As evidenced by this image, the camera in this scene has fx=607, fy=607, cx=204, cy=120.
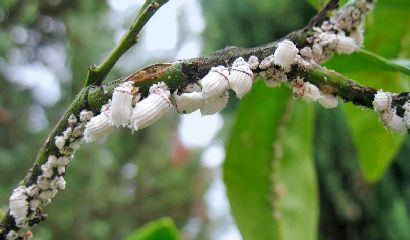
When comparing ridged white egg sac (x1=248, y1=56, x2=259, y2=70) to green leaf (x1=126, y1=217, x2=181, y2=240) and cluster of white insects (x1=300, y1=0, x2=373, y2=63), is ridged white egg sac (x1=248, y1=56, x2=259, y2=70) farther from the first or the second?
green leaf (x1=126, y1=217, x2=181, y2=240)

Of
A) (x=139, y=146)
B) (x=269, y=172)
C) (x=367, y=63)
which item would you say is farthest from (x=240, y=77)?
(x=139, y=146)

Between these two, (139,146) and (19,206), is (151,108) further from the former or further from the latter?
(139,146)

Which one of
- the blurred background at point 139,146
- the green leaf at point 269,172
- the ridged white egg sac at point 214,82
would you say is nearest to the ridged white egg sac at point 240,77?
the ridged white egg sac at point 214,82

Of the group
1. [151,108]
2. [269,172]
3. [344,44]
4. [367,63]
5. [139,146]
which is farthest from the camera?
[139,146]

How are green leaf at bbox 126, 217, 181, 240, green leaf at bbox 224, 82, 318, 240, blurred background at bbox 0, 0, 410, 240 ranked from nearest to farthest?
green leaf at bbox 126, 217, 181, 240 → green leaf at bbox 224, 82, 318, 240 → blurred background at bbox 0, 0, 410, 240

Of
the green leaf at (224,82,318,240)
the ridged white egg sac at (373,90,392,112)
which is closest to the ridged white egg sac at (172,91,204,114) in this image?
the ridged white egg sac at (373,90,392,112)

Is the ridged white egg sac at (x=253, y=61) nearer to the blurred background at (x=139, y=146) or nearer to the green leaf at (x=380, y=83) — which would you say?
the green leaf at (x=380, y=83)
